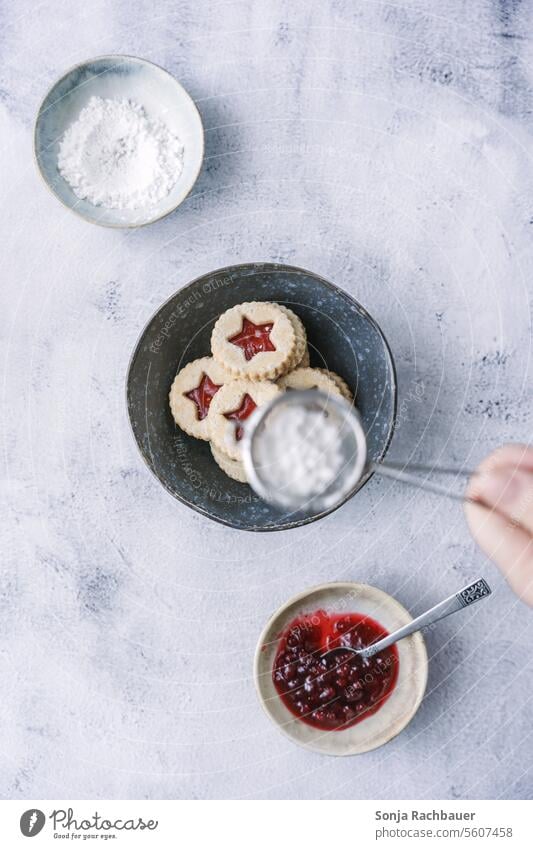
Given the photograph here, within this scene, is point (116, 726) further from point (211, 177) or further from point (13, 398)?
point (211, 177)

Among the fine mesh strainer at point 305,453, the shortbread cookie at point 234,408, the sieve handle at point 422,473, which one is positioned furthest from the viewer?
the sieve handle at point 422,473

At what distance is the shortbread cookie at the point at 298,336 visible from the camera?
1.56 m

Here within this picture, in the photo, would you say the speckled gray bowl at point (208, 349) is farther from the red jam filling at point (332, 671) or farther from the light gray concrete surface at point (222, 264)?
the red jam filling at point (332, 671)

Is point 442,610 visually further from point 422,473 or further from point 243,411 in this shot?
point 243,411

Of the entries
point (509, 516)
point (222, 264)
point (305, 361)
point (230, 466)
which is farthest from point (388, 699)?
point (222, 264)

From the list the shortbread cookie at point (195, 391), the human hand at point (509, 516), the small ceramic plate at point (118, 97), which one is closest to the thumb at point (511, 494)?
the human hand at point (509, 516)

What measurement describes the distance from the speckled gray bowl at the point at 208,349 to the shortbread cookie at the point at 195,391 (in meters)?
0.03

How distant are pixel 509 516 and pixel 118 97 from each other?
1040 millimetres

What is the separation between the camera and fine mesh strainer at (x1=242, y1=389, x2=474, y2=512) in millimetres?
1435

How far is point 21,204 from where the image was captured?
169cm

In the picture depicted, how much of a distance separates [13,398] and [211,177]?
0.55 m

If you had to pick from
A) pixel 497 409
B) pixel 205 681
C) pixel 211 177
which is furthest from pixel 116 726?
pixel 211 177

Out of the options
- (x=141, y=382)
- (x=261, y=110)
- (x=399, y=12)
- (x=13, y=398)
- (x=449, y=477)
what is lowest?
(x=13, y=398)

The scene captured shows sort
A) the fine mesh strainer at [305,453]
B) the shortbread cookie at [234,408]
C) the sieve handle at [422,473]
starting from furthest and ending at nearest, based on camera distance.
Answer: the sieve handle at [422,473] < the shortbread cookie at [234,408] < the fine mesh strainer at [305,453]
